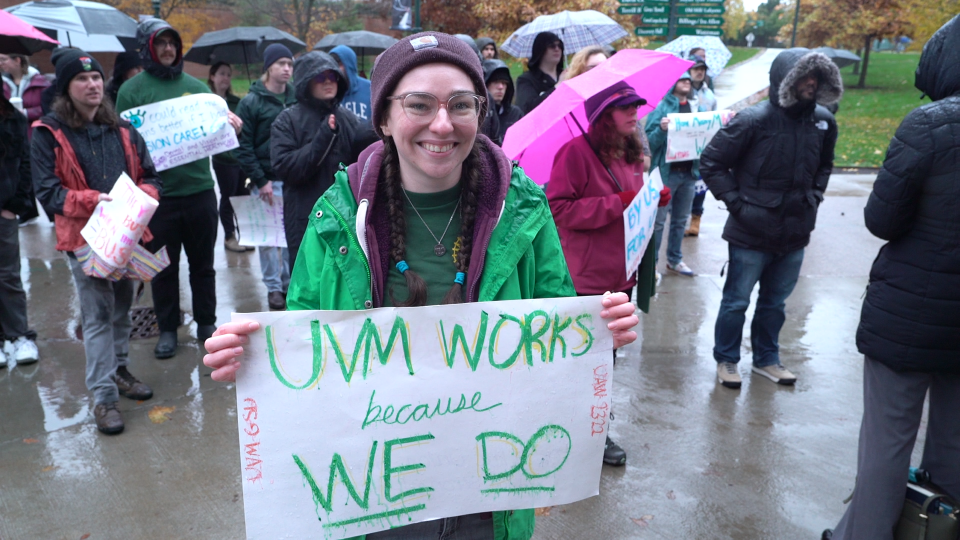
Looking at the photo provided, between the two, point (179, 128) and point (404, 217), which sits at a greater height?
point (404, 217)

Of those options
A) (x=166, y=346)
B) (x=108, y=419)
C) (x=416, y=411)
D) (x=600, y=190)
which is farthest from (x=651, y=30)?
(x=416, y=411)

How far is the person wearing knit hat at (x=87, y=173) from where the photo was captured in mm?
3910

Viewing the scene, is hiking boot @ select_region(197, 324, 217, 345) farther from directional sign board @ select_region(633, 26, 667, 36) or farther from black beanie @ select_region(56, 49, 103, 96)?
directional sign board @ select_region(633, 26, 667, 36)

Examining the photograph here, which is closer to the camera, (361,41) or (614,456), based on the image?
(614,456)

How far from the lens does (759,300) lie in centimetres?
478

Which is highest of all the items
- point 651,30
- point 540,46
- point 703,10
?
point 703,10

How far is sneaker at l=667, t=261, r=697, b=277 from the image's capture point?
7.15 m

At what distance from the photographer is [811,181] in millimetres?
4418

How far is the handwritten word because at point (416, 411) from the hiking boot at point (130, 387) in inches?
125

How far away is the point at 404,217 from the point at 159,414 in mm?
3054

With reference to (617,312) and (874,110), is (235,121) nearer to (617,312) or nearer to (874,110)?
(617,312)

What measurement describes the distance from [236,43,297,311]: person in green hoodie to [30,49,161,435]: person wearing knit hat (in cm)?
152

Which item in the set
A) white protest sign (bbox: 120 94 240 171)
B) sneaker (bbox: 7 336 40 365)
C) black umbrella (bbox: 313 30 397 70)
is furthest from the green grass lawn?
sneaker (bbox: 7 336 40 365)

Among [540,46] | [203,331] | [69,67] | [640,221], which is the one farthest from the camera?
[540,46]
